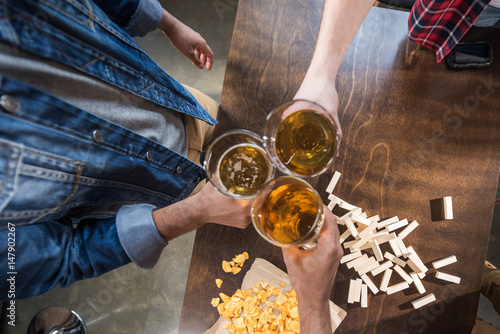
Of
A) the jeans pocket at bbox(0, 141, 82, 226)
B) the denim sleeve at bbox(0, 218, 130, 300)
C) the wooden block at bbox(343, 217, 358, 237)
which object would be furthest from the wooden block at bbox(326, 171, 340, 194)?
the jeans pocket at bbox(0, 141, 82, 226)

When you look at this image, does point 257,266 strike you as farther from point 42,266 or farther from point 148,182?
point 42,266

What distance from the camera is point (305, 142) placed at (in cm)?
102

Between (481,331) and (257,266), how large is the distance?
51.8 inches

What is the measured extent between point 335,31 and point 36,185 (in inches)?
48.2

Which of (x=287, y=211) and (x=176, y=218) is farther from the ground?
(x=287, y=211)

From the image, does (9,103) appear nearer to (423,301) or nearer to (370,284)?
(370,284)

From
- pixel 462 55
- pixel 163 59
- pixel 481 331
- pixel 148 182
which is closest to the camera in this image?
pixel 148 182

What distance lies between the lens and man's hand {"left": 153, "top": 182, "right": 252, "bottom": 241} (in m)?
1.15

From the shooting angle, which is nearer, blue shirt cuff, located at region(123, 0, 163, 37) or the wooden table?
blue shirt cuff, located at region(123, 0, 163, 37)

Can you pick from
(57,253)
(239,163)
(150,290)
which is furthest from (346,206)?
(150,290)

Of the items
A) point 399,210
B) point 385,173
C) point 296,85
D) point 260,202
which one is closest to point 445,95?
point 385,173

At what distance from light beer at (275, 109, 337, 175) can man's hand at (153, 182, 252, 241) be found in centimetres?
28

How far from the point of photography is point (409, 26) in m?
1.45

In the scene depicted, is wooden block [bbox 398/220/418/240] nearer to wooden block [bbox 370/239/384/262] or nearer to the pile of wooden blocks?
the pile of wooden blocks
